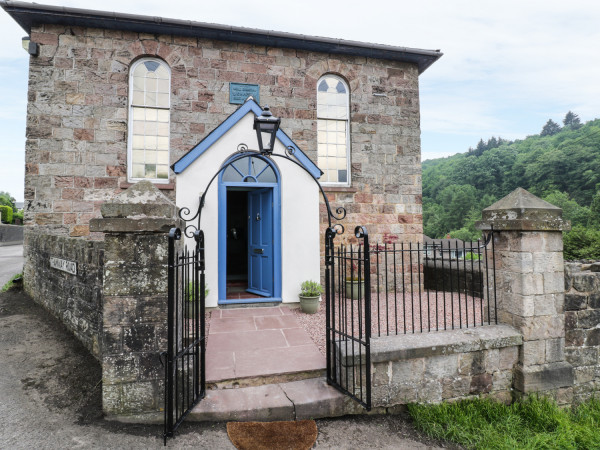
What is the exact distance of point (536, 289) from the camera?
12.7 feet

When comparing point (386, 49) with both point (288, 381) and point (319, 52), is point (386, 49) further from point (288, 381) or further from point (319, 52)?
point (288, 381)

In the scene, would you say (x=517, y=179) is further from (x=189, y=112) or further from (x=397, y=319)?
(x=189, y=112)

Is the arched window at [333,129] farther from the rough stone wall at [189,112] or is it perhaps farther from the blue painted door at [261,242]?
the blue painted door at [261,242]

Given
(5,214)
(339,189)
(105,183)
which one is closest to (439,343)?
(339,189)

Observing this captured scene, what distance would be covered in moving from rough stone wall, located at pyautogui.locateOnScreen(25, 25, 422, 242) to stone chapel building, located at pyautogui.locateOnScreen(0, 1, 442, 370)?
0.08 ft

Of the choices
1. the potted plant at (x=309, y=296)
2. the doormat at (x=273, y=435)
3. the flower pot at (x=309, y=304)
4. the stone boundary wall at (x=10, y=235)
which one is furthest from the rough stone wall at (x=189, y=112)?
the stone boundary wall at (x=10, y=235)

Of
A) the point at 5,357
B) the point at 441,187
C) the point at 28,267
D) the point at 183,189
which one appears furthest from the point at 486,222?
the point at 441,187

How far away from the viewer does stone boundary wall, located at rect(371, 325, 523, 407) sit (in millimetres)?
3523

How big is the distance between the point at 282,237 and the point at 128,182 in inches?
139

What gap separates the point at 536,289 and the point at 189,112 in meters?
6.97

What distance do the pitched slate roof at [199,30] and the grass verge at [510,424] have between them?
7474 millimetres

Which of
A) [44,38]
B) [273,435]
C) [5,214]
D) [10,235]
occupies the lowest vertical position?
[273,435]

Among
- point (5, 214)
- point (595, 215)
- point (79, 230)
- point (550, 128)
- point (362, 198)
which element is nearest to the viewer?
point (79, 230)

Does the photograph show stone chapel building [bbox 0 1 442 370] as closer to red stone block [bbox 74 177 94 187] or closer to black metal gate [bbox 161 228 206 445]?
red stone block [bbox 74 177 94 187]
